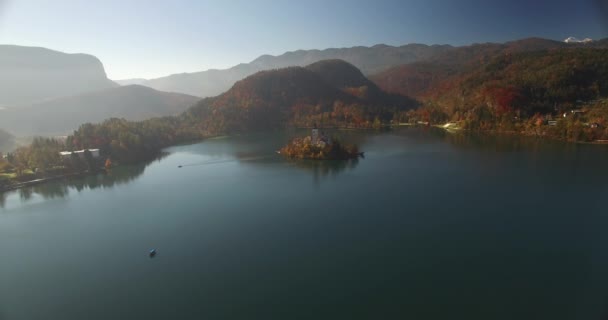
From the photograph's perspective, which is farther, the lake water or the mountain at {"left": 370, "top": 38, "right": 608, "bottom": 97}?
the mountain at {"left": 370, "top": 38, "right": 608, "bottom": 97}

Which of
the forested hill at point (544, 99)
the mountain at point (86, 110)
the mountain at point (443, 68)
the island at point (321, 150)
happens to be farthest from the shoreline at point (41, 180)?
the mountain at point (443, 68)

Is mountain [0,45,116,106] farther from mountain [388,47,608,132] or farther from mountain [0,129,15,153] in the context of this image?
mountain [388,47,608,132]

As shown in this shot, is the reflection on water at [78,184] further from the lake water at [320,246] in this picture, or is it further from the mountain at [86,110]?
the mountain at [86,110]

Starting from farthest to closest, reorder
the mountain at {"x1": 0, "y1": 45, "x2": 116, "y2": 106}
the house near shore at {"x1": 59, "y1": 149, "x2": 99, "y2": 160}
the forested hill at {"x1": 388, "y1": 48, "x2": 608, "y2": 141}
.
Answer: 1. the mountain at {"x1": 0, "y1": 45, "x2": 116, "y2": 106}
2. the forested hill at {"x1": 388, "y1": 48, "x2": 608, "y2": 141}
3. the house near shore at {"x1": 59, "y1": 149, "x2": 99, "y2": 160}

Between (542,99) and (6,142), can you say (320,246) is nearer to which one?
(6,142)

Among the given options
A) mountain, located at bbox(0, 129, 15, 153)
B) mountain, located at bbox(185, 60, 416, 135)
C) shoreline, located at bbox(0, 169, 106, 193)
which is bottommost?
shoreline, located at bbox(0, 169, 106, 193)

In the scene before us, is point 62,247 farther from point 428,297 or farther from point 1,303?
point 428,297

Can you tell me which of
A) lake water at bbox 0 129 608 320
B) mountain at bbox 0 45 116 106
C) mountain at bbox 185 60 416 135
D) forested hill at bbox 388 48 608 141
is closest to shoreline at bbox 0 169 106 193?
lake water at bbox 0 129 608 320
